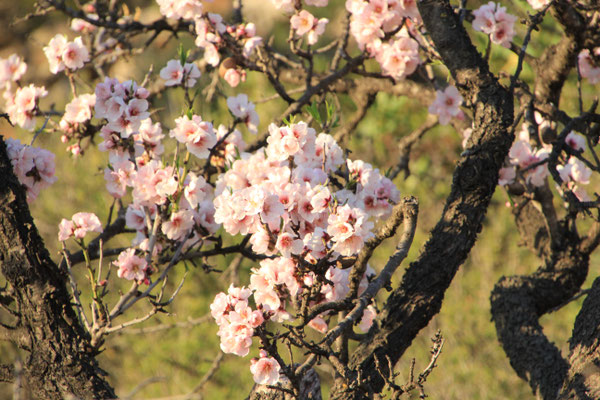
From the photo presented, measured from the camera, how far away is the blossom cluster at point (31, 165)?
2.20m

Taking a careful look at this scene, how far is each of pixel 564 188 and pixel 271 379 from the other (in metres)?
1.58

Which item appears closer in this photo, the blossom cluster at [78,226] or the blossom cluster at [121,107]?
the blossom cluster at [121,107]

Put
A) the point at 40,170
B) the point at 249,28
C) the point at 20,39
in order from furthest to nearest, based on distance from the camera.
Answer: the point at 20,39 < the point at 249,28 < the point at 40,170

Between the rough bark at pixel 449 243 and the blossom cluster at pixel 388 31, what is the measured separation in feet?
2.29

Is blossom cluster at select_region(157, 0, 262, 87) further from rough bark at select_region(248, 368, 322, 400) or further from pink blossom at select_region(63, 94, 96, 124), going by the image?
rough bark at select_region(248, 368, 322, 400)

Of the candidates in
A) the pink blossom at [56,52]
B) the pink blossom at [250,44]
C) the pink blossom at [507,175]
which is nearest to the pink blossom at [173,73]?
the pink blossom at [250,44]

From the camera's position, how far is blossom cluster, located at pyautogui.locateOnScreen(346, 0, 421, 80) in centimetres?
272

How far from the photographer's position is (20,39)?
1011 cm

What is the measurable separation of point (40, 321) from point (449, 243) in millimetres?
1314

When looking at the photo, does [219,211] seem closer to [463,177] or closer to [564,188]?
[463,177]

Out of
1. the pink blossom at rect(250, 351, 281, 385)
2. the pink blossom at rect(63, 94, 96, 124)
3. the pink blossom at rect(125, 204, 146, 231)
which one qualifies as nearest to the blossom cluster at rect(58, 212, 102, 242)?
the pink blossom at rect(125, 204, 146, 231)

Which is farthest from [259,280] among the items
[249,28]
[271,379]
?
[249,28]

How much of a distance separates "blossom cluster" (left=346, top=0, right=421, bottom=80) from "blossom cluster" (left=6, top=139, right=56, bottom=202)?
142 cm

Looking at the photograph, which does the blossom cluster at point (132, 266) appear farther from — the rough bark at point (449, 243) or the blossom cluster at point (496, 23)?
the blossom cluster at point (496, 23)
